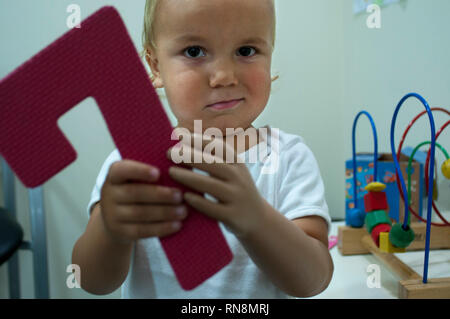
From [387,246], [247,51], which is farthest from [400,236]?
[247,51]

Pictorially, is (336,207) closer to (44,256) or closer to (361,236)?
(361,236)

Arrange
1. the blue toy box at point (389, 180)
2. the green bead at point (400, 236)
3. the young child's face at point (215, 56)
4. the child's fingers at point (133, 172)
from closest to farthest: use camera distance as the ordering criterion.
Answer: the child's fingers at point (133, 172)
the young child's face at point (215, 56)
the green bead at point (400, 236)
the blue toy box at point (389, 180)

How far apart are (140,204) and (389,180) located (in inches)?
28.1

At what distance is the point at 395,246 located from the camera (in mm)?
597

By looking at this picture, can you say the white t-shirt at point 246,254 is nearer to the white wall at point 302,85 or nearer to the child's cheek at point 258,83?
the child's cheek at point 258,83

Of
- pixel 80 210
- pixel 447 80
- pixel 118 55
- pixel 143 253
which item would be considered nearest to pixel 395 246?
pixel 447 80

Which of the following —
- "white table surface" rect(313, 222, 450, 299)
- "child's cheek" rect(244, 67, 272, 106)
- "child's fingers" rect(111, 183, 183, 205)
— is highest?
"child's cheek" rect(244, 67, 272, 106)

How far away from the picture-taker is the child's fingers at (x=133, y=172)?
0.75 ft

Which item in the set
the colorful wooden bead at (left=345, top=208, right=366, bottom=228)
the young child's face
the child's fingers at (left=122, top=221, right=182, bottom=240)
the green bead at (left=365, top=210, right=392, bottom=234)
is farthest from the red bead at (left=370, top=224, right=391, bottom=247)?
the child's fingers at (left=122, top=221, right=182, bottom=240)

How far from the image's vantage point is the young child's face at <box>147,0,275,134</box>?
336mm

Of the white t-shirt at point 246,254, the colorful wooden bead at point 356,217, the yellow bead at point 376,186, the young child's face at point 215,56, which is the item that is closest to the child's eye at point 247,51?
the young child's face at point 215,56

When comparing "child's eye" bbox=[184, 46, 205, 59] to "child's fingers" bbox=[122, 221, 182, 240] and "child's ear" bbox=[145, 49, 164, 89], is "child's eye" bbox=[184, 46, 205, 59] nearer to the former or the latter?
"child's ear" bbox=[145, 49, 164, 89]

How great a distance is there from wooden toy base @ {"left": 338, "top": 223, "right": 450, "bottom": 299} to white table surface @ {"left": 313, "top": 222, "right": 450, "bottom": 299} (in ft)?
0.06

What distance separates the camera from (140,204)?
24cm
